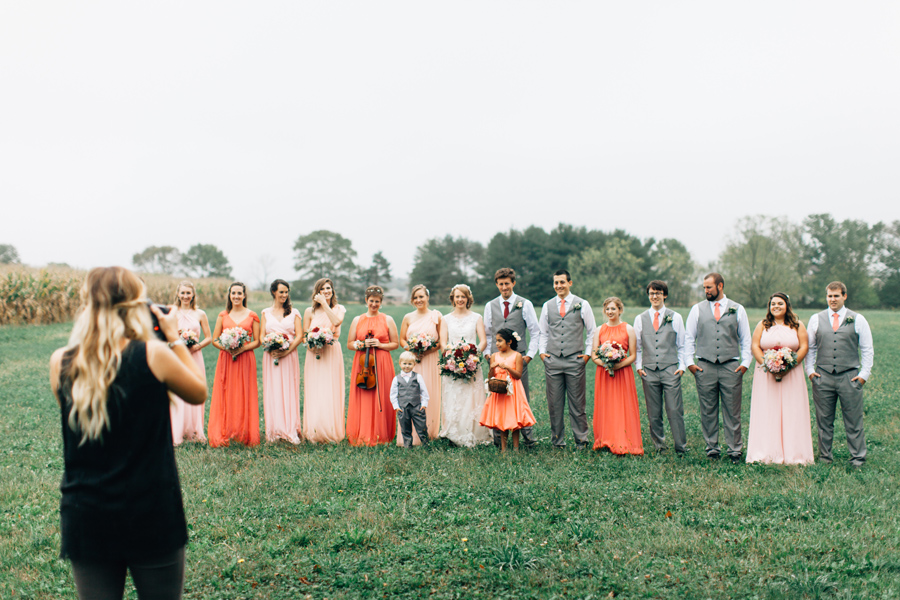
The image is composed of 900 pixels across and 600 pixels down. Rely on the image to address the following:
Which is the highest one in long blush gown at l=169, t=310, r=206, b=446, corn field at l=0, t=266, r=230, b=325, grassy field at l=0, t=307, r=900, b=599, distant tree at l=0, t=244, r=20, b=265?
distant tree at l=0, t=244, r=20, b=265

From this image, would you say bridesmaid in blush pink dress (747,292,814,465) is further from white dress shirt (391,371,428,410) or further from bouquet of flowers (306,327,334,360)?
bouquet of flowers (306,327,334,360)

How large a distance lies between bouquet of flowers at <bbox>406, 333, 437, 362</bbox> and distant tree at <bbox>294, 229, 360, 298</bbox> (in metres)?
83.0

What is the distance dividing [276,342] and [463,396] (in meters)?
3.10

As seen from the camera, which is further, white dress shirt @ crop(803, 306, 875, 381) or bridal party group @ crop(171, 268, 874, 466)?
bridal party group @ crop(171, 268, 874, 466)

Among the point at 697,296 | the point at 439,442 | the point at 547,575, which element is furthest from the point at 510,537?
the point at 697,296

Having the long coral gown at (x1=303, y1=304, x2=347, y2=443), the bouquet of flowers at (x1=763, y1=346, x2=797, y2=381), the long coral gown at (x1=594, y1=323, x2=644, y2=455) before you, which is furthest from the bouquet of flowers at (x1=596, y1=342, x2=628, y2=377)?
the long coral gown at (x1=303, y1=304, x2=347, y2=443)

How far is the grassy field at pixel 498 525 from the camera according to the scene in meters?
5.07

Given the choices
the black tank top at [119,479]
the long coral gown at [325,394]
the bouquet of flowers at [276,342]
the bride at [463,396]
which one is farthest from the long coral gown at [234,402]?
the black tank top at [119,479]

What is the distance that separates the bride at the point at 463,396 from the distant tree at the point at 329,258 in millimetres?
82964

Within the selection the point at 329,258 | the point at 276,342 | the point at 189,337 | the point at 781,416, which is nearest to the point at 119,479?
the point at 276,342

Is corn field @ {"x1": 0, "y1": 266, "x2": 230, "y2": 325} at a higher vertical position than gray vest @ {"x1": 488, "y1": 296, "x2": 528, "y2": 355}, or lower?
higher

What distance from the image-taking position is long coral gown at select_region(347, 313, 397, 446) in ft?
33.1

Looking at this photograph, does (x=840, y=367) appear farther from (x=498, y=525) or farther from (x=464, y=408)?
(x=498, y=525)

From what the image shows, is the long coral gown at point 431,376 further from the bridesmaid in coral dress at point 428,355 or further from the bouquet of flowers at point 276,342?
the bouquet of flowers at point 276,342
